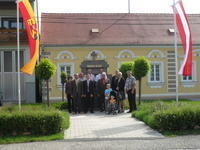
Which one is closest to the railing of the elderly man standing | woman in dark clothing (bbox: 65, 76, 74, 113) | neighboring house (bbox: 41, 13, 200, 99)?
neighboring house (bbox: 41, 13, 200, 99)

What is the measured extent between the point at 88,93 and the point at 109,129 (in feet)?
17.4

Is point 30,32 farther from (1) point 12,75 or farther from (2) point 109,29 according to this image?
(2) point 109,29

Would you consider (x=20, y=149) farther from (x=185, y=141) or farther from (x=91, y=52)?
(x=91, y=52)

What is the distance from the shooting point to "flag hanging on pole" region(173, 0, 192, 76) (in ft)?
41.2

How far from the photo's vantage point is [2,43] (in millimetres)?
21516

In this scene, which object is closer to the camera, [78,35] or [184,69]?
[184,69]

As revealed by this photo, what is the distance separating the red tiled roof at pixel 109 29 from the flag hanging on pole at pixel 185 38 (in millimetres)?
11114

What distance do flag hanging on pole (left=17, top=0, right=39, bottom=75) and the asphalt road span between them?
4.26 meters

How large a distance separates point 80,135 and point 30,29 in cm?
488

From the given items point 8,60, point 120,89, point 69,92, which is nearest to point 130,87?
point 120,89

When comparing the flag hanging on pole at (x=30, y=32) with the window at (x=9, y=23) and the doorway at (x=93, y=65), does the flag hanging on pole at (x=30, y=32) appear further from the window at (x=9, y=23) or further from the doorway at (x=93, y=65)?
the doorway at (x=93, y=65)

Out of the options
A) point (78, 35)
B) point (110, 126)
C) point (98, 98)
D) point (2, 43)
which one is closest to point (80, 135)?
point (110, 126)

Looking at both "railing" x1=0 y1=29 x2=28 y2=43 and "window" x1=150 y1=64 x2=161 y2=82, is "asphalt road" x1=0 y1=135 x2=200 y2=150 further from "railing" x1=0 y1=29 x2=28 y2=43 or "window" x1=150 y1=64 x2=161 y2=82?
"window" x1=150 y1=64 x2=161 y2=82

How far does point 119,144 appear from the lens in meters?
8.71
